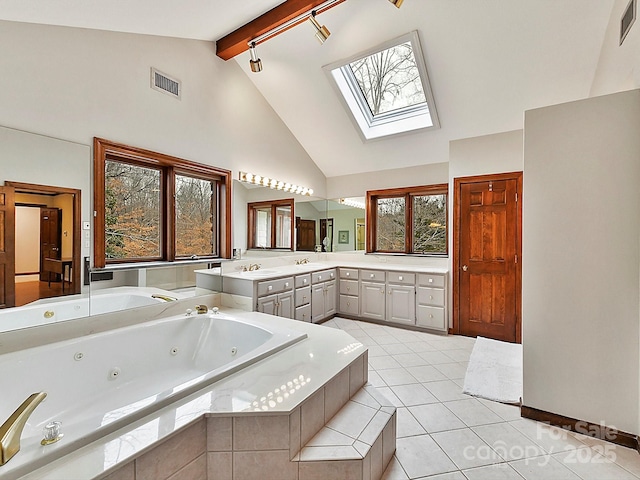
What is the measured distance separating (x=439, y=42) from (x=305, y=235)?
117 inches

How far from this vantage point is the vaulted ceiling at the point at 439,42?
2.19 m

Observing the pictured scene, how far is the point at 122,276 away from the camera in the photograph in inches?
95.3

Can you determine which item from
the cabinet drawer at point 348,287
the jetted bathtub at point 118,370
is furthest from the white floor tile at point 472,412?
the cabinet drawer at point 348,287

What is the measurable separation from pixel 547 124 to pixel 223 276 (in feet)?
9.98

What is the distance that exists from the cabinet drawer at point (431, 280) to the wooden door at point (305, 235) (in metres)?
1.80

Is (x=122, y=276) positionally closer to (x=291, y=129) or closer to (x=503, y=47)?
(x=291, y=129)

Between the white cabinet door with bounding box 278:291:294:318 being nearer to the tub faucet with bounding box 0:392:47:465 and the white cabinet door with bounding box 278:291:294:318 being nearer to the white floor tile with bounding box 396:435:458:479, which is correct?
the white floor tile with bounding box 396:435:458:479

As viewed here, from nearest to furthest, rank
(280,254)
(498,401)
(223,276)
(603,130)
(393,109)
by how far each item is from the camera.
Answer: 1. (603,130)
2. (498,401)
3. (223,276)
4. (393,109)
5. (280,254)

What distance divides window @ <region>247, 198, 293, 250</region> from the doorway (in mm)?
1852

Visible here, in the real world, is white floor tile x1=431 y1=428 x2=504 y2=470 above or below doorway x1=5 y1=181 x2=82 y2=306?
below

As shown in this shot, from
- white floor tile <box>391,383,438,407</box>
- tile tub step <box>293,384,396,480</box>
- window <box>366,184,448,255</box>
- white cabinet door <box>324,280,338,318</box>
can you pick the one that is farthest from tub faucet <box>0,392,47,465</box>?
window <box>366,184,448,255</box>

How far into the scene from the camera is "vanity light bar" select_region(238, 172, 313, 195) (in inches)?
145

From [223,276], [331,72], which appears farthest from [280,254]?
[331,72]

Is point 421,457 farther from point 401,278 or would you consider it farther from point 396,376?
point 401,278
